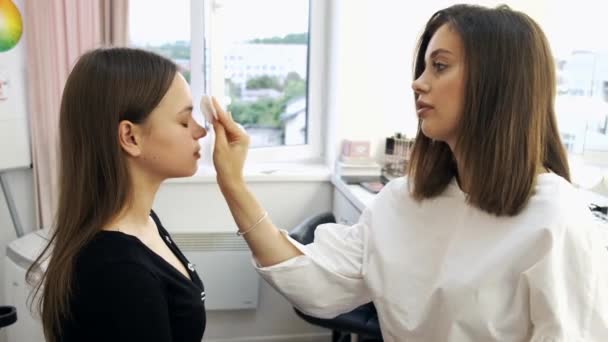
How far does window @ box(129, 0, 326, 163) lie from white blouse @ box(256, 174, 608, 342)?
1.34 meters

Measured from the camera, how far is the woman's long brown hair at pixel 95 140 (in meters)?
0.95

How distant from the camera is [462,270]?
1078 millimetres

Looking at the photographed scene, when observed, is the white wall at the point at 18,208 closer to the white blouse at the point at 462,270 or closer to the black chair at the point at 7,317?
the black chair at the point at 7,317

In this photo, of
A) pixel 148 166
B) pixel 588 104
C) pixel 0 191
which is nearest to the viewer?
pixel 148 166

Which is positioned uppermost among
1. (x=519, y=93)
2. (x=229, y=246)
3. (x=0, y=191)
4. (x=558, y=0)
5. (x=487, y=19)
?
(x=558, y=0)

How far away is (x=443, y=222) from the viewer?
3.90 feet

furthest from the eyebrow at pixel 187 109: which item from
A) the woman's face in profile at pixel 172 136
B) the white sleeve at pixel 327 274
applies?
the white sleeve at pixel 327 274

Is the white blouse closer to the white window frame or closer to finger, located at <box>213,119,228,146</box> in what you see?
finger, located at <box>213,119,228,146</box>

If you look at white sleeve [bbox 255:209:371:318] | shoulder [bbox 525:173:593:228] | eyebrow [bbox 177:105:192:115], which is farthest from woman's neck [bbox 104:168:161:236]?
shoulder [bbox 525:173:593:228]

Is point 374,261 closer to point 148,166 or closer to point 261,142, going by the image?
point 148,166

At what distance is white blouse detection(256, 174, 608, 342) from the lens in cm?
97

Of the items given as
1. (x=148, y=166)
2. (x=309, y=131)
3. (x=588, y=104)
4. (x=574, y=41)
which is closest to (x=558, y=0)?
(x=574, y=41)

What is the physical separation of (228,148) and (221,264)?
1.29 m

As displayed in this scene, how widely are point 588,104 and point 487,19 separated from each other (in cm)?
114
